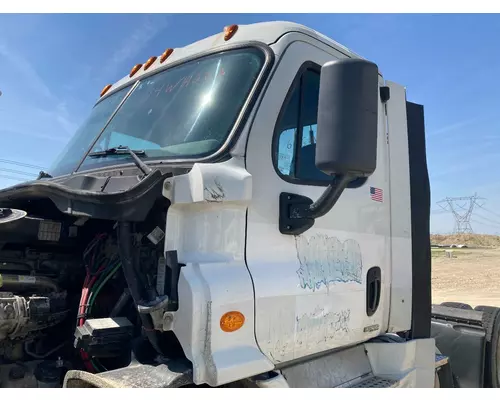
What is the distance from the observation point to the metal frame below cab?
124 inches

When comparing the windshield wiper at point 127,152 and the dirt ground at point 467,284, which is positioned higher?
the windshield wiper at point 127,152

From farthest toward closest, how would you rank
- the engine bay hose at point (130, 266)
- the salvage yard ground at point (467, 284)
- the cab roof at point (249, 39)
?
the salvage yard ground at point (467, 284), the cab roof at point (249, 39), the engine bay hose at point (130, 266)

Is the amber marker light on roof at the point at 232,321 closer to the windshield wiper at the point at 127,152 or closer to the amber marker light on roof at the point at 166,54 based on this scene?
the windshield wiper at the point at 127,152

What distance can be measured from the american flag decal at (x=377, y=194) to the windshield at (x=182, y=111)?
1.04m

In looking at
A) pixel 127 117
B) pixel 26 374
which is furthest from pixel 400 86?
pixel 26 374

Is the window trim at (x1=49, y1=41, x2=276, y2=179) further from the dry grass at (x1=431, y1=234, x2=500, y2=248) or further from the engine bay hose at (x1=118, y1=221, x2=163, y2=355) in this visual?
the dry grass at (x1=431, y1=234, x2=500, y2=248)

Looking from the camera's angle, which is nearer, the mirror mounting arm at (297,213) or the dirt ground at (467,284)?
the mirror mounting arm at (297,213)

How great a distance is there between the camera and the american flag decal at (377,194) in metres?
2.94

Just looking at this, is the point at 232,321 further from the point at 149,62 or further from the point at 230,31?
the point at 149,62

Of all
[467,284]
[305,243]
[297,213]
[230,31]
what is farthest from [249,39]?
[467,284]

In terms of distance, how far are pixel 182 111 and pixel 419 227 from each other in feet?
5.86

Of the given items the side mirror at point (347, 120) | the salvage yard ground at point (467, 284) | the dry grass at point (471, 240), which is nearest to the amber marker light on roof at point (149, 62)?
the side mirror at point (347, 120)

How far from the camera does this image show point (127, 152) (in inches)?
104

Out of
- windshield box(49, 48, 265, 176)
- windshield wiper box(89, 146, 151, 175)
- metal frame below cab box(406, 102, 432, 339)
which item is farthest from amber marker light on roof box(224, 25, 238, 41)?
metal frame below cab box(406, 102, 432, 339)
